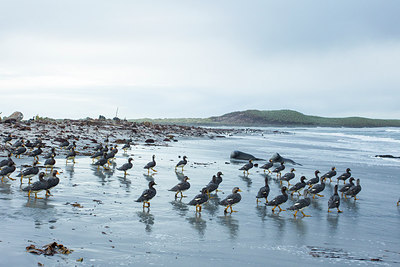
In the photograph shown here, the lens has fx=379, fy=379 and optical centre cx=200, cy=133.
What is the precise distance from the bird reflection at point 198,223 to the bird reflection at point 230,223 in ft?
1.75

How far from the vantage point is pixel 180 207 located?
11.9 meters

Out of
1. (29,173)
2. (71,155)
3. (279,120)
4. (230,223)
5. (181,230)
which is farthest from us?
(279,120)

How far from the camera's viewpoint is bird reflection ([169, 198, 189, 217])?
11275 mm

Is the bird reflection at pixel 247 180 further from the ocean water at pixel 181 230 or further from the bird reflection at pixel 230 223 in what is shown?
the bird reflection at pixel 230 223

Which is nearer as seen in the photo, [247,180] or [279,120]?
[247,180]

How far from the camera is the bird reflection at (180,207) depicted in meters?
11.3

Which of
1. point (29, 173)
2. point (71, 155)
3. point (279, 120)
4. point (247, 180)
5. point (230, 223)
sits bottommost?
point (230, 223)

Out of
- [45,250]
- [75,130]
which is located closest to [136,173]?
[45,250]

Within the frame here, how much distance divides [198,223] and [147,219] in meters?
1.38

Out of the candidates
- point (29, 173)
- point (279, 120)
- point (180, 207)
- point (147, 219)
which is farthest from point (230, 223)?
point (279, 120)

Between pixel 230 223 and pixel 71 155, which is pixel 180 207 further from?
pixel 71 155

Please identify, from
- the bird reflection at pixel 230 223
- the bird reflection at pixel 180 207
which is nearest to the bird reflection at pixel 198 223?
the bird reflection at pixel 180 207

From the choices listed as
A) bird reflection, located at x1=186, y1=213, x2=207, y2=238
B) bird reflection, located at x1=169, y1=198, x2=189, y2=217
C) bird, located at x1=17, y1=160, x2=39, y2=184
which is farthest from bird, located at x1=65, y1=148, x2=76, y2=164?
bird reflection, located at x1=186, y1=213, x2=207, y2=238

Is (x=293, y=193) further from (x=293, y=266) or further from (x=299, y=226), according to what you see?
(x=293, y=266)
